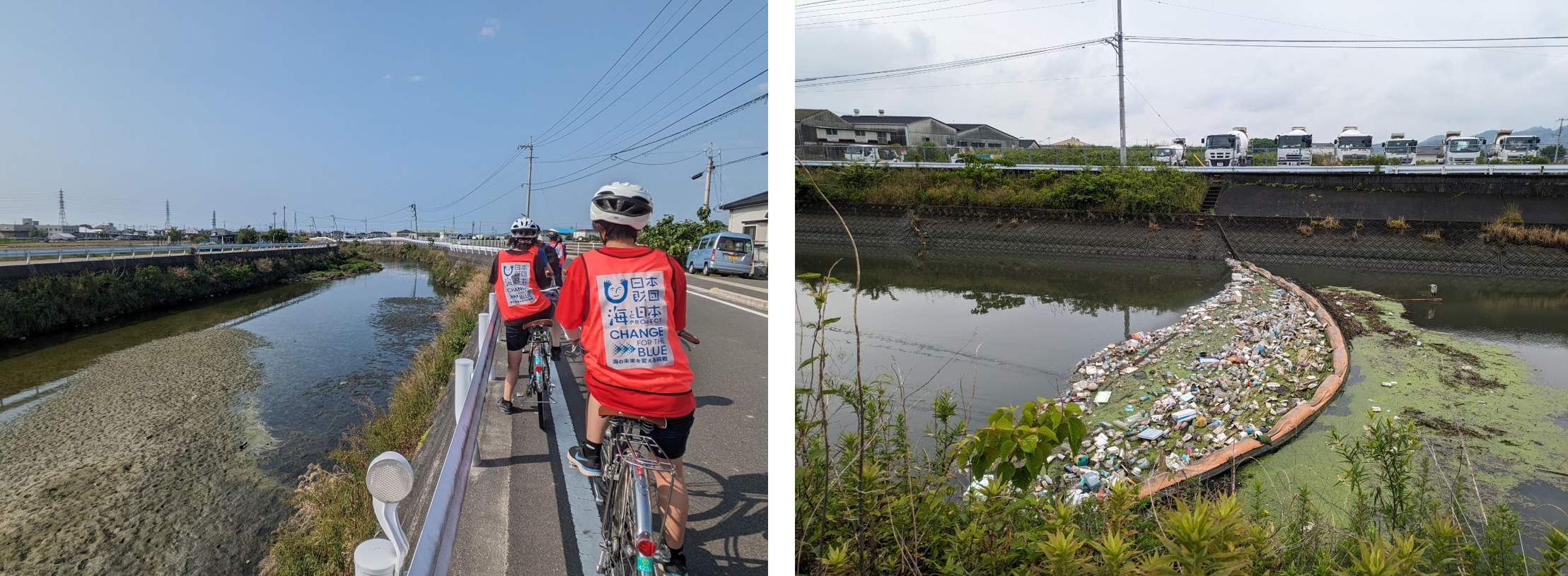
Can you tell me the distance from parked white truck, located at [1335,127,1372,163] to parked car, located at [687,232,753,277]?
15.7 m

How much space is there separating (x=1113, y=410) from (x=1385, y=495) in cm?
152

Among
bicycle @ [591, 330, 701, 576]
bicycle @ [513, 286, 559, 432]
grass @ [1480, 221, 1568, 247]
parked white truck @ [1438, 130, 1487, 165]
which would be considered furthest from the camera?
parked white truck @ [1438, 130, 1487, 165]

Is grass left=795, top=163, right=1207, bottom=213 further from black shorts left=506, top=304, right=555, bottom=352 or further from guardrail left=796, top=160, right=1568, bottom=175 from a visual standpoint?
black shorts left=506, top=304, right=555, bottom=352

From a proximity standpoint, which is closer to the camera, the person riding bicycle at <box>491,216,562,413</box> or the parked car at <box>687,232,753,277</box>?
the person riding bicycle at <box>491,216,562,413</box>

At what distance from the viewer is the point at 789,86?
3.27 feet

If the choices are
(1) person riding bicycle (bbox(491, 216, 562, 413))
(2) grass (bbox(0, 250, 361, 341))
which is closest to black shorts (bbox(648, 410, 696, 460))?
(1) person riding bicycle (bbox(491, 216, 562, 413))

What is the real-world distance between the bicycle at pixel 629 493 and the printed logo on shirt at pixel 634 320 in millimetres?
70

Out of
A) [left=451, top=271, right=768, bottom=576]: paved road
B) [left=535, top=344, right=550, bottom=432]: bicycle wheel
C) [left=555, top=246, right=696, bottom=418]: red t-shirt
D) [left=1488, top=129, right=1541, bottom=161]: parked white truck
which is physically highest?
[left=1488, top=129, right=1541, bottom=161]: parked white truck

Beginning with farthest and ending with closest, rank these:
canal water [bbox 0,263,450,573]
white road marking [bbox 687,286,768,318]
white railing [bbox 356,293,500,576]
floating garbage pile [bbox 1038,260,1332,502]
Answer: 1. white road marking [bbox 687,286,768,318]
2. canal water [bbox 0,263,450,573]
3. floating garbage pile [bbox 1038,260,1332,502]
4. white railing [bbox 356,293,500,576]

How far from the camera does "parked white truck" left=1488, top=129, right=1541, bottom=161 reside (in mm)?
14836

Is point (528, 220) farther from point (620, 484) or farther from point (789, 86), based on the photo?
point (789, 86)

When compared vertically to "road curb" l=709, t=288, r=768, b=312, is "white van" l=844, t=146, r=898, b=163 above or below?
above

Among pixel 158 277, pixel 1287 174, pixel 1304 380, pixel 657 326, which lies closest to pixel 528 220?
pixel 657 326

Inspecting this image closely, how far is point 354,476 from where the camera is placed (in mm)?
3420
